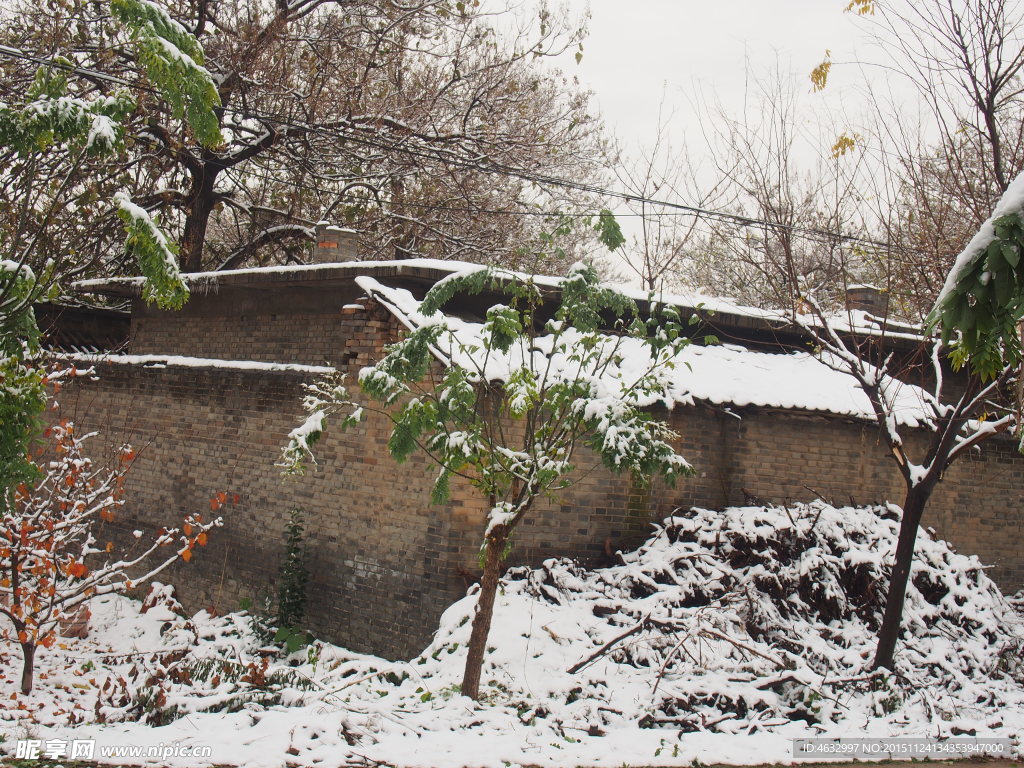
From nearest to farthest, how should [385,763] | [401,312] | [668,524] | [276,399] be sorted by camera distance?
[385,763] < [401,312] < [668,524] < [276,399]

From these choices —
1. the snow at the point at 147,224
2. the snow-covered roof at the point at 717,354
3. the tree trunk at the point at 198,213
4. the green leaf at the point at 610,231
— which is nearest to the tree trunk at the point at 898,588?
the snow-covered roof at the point at 717,354

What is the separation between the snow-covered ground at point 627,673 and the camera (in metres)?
5.31

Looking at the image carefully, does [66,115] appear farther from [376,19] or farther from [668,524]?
[376,19]

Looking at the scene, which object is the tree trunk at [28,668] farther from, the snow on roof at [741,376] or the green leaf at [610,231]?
the green leaf at [610,231]

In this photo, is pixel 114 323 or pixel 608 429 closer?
pixel 608 429

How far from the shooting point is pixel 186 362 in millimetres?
9906

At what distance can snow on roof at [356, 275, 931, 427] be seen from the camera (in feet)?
25.7

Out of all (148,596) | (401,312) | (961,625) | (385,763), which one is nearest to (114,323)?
(148,596)

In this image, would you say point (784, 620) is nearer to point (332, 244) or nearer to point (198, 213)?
point (332, 244)

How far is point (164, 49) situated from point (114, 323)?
9703 mm

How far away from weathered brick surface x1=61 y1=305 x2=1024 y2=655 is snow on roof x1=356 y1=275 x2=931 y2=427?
292 mm

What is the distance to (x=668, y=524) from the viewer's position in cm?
828

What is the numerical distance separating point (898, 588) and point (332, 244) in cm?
732

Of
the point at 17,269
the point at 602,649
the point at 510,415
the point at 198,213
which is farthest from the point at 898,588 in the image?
the point at 198,213
